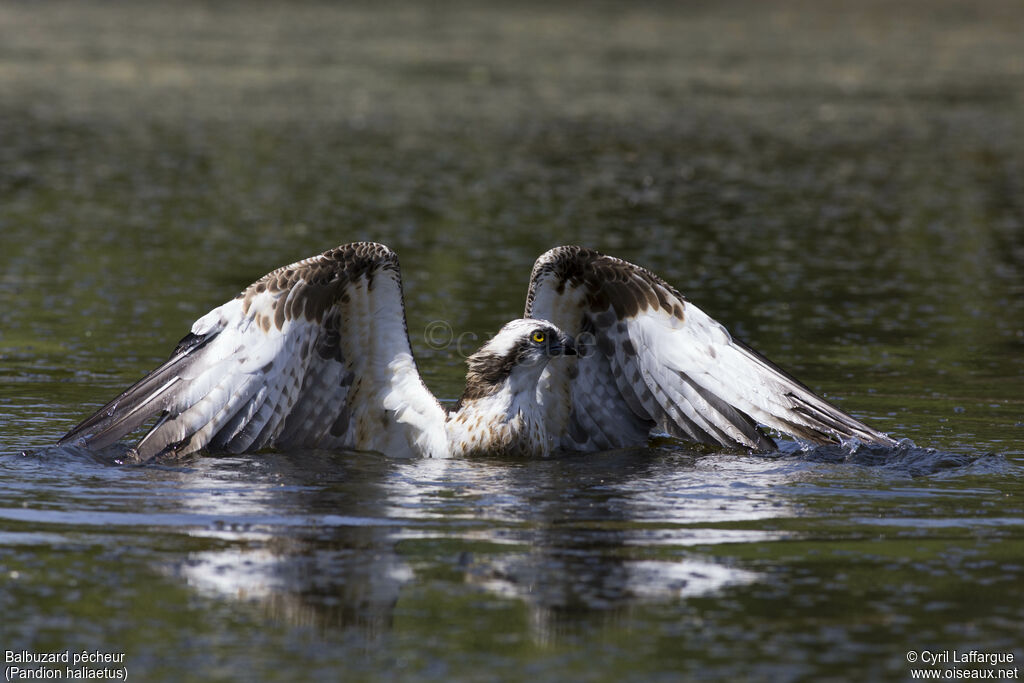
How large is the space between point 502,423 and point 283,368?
58.4 inches

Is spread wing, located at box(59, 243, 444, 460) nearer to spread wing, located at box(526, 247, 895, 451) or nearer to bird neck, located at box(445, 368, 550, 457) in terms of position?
bird neck, located at box(445, 368, 550, 457)

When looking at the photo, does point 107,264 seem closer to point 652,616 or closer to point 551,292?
point 551,292

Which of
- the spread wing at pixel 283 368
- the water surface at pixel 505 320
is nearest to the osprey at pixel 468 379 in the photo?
the spread wing at pixel 283 368

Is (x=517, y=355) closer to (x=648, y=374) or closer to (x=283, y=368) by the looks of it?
(x=648, y=374)

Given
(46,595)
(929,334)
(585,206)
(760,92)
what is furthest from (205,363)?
(760,92)

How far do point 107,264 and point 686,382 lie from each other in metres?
8.31

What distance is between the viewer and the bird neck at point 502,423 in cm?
1096

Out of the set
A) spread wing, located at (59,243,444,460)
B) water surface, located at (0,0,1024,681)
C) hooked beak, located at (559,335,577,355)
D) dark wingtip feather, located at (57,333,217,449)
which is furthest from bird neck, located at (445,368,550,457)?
dark wingtip feather, located at (57,333,217,449)

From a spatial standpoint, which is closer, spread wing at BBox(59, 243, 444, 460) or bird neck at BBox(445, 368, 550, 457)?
spread wing at BBox(59, 243, 444, 460)

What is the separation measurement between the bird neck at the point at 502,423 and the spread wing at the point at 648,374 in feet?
1.18

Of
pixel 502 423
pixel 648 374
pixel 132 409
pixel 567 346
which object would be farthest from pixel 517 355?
pixel 132 409

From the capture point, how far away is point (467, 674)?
6586 millimetres

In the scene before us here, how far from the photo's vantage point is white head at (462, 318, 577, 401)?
10.8 m

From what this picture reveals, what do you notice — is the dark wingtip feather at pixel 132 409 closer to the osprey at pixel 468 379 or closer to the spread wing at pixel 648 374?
the osprey at pixel 468 379
